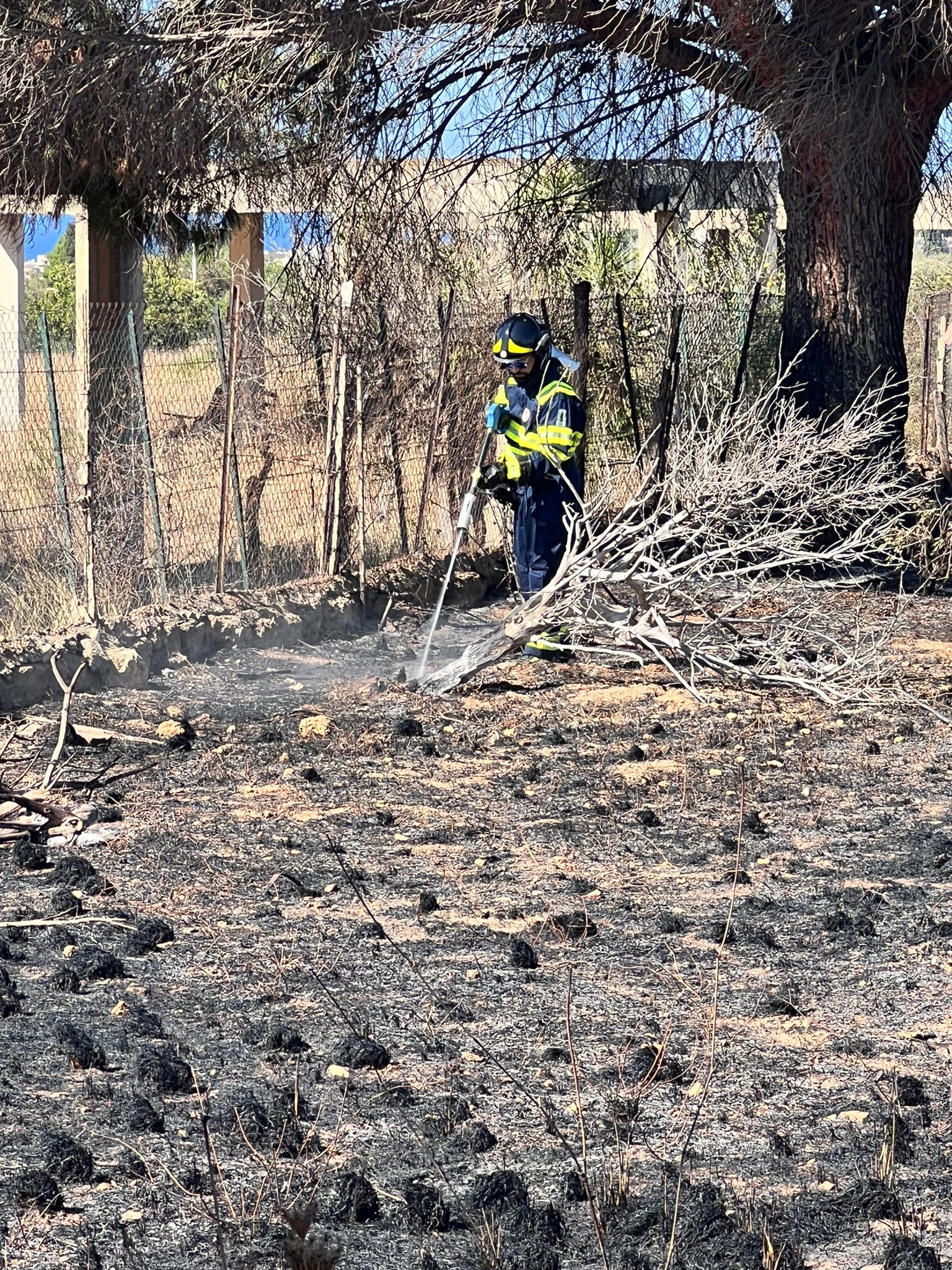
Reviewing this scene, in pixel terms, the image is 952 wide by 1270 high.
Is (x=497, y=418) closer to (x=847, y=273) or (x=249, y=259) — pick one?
(x=847, y=273)

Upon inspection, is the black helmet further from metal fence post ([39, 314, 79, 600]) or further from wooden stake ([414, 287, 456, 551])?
metal fence post ([39, 314, 79, 600])

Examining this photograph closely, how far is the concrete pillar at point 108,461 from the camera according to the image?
8.98m

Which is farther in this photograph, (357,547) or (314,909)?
(357,547)

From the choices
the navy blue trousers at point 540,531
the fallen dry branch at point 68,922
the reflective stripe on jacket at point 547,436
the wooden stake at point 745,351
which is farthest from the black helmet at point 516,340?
the fallen dry branch at point 68,922

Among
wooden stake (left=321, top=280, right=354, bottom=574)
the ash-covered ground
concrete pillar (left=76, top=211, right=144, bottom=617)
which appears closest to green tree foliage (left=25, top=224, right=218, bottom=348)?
wooden stake (left=321, top=280, right=354, bottom=574)

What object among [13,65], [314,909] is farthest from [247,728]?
[13,65]

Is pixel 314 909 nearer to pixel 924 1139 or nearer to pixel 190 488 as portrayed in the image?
pixel 924 1139

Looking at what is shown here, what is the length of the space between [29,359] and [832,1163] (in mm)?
17621

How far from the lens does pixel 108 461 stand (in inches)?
375

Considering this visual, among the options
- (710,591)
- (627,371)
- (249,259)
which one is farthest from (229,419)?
(249,259)

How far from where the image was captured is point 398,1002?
184 inches

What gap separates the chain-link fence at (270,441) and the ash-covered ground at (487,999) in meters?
1.69

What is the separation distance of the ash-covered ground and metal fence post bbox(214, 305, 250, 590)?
2.34 meters

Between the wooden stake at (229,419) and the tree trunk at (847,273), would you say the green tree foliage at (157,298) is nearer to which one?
the tree trunk at (847,273)
